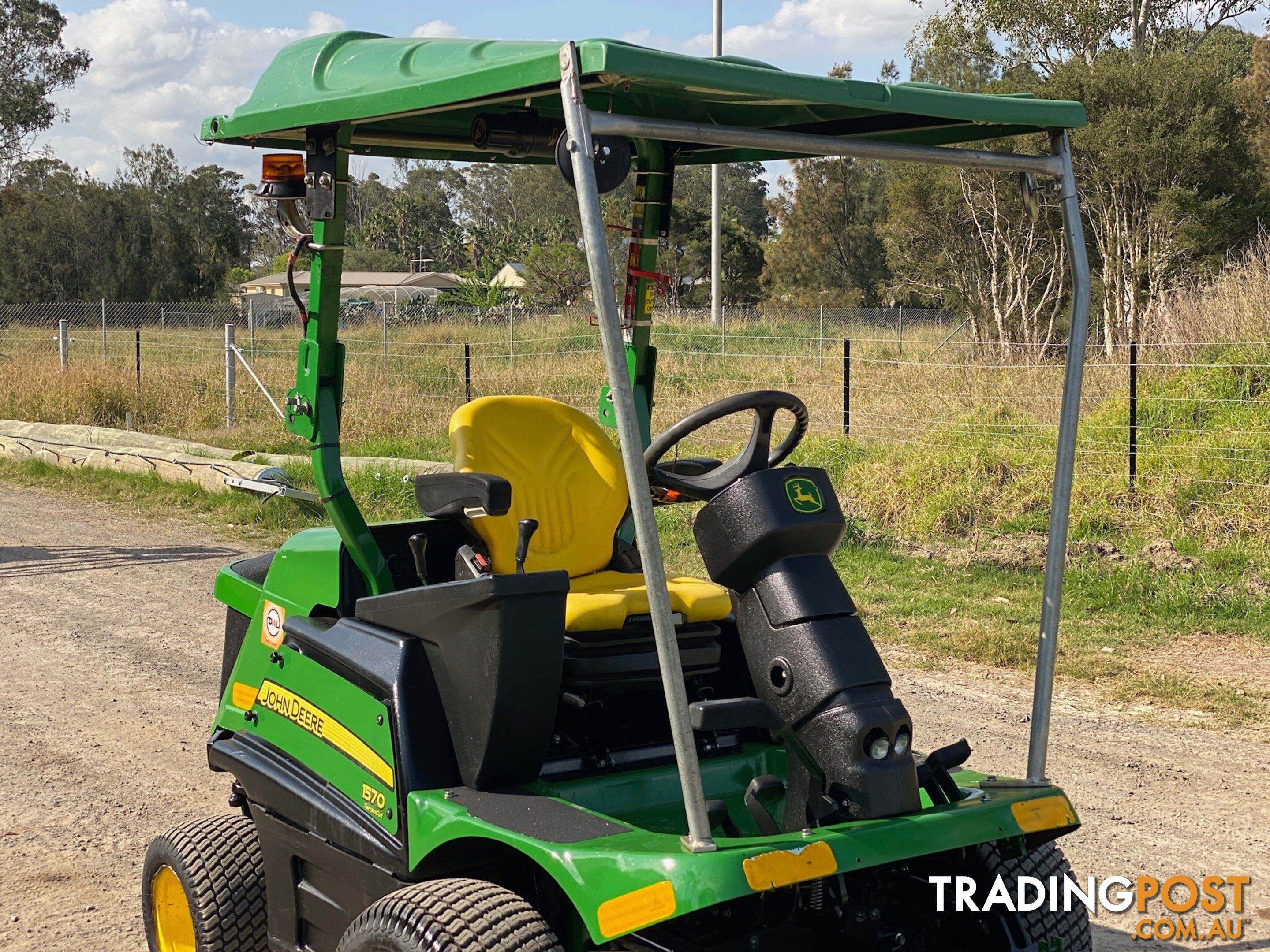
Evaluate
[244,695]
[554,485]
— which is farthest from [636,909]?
[244,695]

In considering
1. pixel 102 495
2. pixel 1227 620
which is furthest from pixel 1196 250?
pixel 102 495

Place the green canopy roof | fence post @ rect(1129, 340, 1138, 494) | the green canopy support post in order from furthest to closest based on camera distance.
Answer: fence post @ rect(1129, 340, 1138, 494) < the green canopy support post < the green canopy roof

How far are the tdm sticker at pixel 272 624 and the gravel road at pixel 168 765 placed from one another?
3.44ft

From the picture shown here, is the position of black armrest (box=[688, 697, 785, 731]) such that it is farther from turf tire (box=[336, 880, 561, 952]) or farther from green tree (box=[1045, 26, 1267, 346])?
green tree (box=[1045, 26, 1267, 346])

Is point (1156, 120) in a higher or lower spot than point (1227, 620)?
higher

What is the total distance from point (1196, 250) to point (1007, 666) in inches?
596

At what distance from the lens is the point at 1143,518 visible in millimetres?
8836

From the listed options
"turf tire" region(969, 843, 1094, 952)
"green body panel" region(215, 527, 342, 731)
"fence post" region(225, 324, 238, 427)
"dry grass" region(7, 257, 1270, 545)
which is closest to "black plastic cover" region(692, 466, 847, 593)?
"turf tire" region(969, 843, 1094, 952)

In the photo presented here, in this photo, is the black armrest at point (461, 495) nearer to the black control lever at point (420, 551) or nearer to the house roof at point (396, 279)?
the black control lever at point (420, 551)

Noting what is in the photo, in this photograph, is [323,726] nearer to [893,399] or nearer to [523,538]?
[523,538]

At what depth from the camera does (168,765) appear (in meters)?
5.28

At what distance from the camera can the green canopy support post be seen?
3359 mm

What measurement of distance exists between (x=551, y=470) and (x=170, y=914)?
1.63 meters

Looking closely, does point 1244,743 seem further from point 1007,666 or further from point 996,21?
point 996,21
